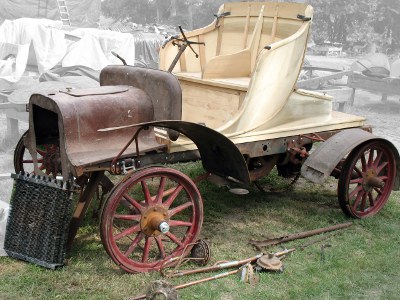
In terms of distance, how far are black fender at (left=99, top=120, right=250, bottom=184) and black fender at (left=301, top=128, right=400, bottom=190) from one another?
2.19 feet

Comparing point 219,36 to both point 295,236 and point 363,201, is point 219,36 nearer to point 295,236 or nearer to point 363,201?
point 363,201

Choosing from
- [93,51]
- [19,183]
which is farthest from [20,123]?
[19,183]

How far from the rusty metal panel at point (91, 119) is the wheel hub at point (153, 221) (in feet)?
1.42

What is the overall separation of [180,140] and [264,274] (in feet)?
3.77

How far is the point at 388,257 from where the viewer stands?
12.9 feet

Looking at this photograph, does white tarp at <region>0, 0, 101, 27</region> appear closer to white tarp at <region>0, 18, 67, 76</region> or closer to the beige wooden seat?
white tarp at <region>0, 18, 67, 76</region>

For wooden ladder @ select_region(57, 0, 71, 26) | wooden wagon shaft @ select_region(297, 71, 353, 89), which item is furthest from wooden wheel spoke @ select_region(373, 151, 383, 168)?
wooden ladder @ select_region(57, 0, 71, 26)

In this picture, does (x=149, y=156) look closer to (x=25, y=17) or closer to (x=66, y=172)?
(x=66, y=172)

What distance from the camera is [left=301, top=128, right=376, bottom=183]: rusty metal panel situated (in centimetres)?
419

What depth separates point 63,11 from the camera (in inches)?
376

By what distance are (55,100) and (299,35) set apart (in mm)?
2110

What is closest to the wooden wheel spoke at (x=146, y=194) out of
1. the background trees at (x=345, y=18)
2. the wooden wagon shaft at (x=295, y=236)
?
the wooden wagon shaft at (x=295, y=236)

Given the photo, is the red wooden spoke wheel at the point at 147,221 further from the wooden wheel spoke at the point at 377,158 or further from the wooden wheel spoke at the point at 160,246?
the wooden wheel spoke at the point at 377,158

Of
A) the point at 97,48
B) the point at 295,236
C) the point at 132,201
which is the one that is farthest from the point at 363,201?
the point at 97,48
